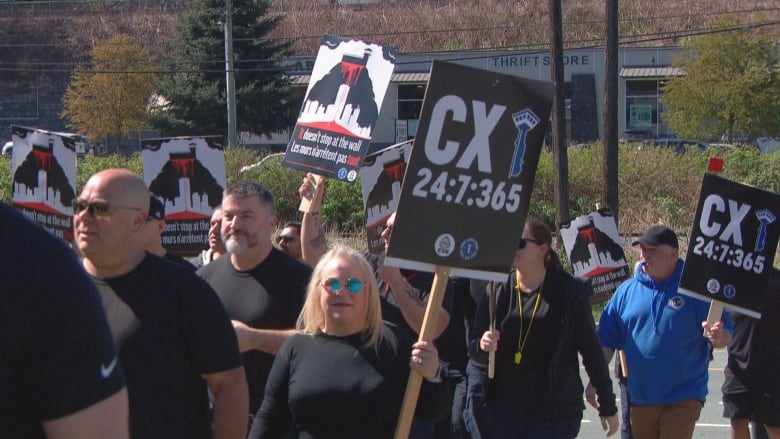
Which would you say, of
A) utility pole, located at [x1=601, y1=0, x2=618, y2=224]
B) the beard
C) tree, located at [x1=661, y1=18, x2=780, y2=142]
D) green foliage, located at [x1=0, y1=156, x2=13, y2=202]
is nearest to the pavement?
the beard

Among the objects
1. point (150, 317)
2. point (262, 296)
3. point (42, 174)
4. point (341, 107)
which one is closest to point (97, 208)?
point (150, 317)

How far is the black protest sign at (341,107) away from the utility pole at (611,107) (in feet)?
45.7

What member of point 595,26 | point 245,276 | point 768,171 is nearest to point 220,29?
point 595,26

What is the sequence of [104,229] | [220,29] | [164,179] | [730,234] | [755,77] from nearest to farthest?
[104,229] → [730,234] → [164,179] → [755,77] → [220,29]

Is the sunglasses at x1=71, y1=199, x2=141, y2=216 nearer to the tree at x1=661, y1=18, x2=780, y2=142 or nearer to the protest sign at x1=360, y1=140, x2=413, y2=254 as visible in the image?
the protest sign at x1=360, y1=140, x2=413, y2=254

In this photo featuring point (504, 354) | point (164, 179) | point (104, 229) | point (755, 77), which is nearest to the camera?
point (104, 229)

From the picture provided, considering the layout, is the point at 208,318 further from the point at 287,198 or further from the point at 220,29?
the point at 220,29

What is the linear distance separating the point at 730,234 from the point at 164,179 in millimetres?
3816

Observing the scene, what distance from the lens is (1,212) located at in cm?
215

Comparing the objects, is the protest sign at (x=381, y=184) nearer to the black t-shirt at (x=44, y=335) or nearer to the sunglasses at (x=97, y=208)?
the sunglasses at (x=97, y=208)

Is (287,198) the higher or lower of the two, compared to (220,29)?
lower

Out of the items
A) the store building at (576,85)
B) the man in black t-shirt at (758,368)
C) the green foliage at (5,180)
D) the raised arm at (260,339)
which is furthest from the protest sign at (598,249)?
the store building at (576,85)

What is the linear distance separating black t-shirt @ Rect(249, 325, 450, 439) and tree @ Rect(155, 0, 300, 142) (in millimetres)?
42832

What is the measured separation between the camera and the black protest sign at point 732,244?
6.17 meters
